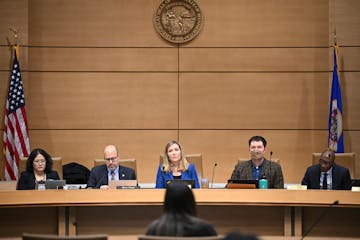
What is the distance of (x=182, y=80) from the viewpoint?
10055 millimetres

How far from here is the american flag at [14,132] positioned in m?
9.46

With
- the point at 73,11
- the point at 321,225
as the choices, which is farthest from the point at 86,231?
the point at 73,11

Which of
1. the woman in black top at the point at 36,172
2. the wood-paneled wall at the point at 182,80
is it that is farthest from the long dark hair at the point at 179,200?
the wood-paneled wall at the point at 182,80

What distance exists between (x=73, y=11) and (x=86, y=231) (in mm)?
5103

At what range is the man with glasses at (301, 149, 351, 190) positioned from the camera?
7.29 meters

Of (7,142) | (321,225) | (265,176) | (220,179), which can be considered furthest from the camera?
(220,179)

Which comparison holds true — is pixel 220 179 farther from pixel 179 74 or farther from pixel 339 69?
pixel 339 69

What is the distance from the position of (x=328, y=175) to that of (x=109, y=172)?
228 centimetres

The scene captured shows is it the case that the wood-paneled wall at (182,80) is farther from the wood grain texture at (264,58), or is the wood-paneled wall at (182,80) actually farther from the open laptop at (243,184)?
the open laptop at (243,184)

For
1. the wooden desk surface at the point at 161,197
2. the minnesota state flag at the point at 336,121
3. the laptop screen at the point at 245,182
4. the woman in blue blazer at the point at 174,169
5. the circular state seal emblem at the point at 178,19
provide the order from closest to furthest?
the wooden desk surface at the point at 161,197 < the laptop screen at the point at 245,182 < the woman in blue blazer at the point at 174,169 < the minnesota state flag at the point at 336,121 < the circular state seal emblem at the point at 178,19

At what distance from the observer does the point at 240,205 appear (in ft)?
18.2

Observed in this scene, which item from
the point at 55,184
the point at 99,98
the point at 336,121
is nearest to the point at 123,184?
the point at 55,184

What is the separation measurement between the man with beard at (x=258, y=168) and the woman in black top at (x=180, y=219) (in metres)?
3.65

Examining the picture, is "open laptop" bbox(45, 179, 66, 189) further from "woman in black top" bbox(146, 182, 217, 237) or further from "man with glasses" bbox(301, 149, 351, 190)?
"woman in black top" bbox(146, 182, 217, 237)
